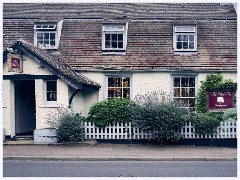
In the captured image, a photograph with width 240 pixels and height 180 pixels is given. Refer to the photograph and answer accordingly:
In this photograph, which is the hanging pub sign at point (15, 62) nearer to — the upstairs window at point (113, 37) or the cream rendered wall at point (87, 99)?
the cream rendered wall at point (87, 99)

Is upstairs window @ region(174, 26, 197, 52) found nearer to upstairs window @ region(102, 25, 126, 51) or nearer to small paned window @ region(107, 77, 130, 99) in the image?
upstairs window @ region(102, 25, 126, 51)

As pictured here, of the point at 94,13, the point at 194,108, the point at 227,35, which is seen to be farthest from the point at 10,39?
the point at 227,35

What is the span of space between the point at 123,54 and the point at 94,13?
3288mm

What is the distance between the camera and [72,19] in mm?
19875

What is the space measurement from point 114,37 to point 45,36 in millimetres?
3483

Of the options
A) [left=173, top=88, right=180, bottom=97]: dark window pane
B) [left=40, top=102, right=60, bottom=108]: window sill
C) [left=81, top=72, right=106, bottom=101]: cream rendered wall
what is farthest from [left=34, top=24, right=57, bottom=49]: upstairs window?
[left=173, top=88, right=180, bottom=97]: dark window pane

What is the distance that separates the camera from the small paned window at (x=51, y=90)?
16422 millimetres

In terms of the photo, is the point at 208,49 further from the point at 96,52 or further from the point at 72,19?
the point at 72,19

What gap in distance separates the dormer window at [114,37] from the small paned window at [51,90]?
3.54 m

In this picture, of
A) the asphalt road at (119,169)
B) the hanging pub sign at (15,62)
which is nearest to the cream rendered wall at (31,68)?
the hanging pub sign at (15,62)

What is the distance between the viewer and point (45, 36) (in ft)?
62.3

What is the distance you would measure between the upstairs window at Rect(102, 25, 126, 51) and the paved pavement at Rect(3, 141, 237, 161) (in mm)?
5713

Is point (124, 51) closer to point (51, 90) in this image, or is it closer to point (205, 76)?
point (205, 76)

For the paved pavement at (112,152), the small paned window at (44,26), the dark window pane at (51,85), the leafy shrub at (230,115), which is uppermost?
the small paned window at (44,26)
